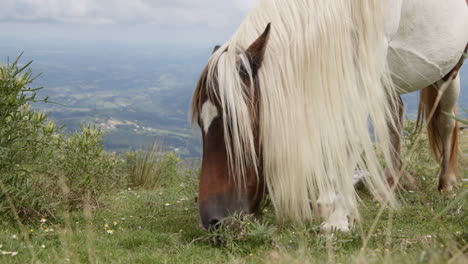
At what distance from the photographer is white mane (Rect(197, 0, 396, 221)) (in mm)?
2922

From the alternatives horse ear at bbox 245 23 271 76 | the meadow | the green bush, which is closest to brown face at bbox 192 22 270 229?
horse ear at bbox 245 23 271 76

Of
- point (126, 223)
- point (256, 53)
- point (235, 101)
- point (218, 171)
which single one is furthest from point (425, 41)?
point (126, 223)

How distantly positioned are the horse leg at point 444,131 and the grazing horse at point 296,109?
2.33 meters

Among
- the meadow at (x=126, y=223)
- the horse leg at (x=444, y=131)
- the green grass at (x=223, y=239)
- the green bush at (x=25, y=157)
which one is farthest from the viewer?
the horse leg at (x=444, y=131)

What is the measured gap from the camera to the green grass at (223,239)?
2.31 m

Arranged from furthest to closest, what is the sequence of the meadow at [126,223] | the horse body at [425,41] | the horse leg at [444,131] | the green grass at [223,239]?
1. the horse leg at [444,131]
2. the horse body at [425,41]
3. the meadow at [126,223]
4. the green grass at [223,239]

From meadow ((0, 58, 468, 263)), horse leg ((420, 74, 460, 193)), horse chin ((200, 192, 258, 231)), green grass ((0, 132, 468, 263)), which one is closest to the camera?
green grass ((0, 132, 468, 263))

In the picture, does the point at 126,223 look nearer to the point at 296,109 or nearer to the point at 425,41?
the point at 296,109

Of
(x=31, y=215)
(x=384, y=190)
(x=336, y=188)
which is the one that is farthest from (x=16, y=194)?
(x=384, y=190)

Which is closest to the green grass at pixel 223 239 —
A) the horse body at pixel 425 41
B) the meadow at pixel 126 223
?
the meadow at pixel 126 223

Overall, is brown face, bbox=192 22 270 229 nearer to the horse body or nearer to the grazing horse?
the grazing horse

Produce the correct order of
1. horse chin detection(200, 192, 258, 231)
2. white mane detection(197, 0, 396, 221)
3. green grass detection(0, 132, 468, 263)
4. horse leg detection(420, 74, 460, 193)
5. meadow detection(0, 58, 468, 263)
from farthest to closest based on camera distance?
horse leg detection(420, 74, 460, 193) < white mane detection(197, 0, 396, 221) < horse chin detection(200, 192, 258, 231) < meadow detection(0, 58, 468, 263) < green grass detection(0, 132, 468, 263)

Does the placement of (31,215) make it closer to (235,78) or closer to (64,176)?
(64,176)

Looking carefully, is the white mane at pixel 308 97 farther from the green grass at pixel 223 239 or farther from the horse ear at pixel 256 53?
the green grass at pixel 223 239
